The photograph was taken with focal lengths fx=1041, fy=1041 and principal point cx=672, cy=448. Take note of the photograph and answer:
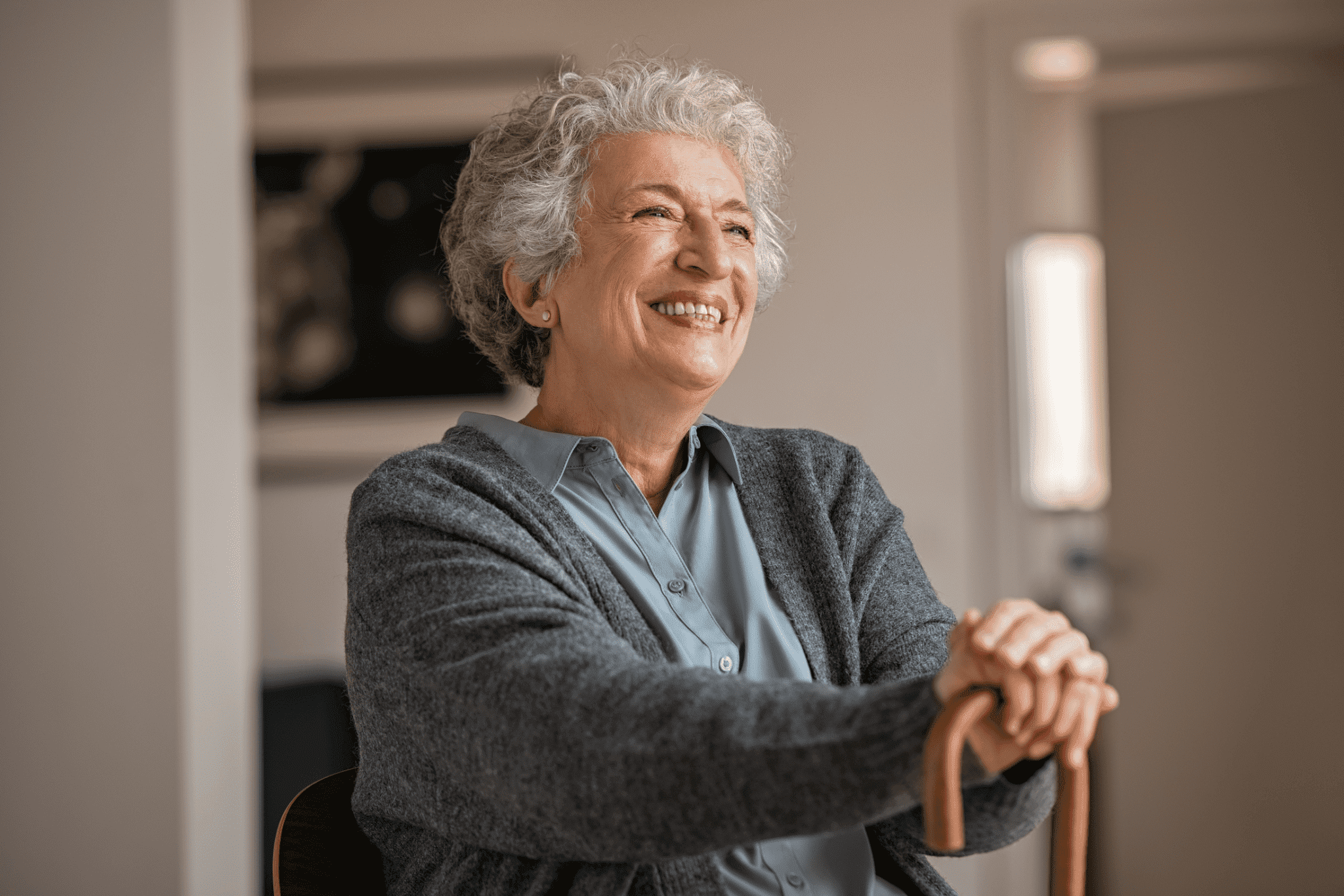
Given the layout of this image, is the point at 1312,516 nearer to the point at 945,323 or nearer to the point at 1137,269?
the point at 1137,269

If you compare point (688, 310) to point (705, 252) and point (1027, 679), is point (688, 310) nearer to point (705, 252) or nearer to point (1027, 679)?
point (705, 252)

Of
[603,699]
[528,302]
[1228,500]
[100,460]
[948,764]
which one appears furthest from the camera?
[1228,500]

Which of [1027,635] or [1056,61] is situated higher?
[1056,61]

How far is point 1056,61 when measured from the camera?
107 inches

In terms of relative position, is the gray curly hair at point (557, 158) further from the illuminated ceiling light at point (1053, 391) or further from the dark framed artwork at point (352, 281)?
the illuminated ceiling light at point (1053, 391)

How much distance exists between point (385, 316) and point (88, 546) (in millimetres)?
1290

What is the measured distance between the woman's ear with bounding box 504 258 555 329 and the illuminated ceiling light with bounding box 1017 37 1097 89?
77.1 inches

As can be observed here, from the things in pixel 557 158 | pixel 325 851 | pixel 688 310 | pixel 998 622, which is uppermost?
pixel 557 158

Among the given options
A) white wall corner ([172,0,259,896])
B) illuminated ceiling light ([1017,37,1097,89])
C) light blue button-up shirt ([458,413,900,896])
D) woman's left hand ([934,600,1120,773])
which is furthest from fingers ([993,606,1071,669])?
illuminated ceiling light ([1017,37,1097,89])

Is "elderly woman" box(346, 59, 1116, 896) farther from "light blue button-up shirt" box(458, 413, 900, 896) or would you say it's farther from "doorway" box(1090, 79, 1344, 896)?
"doorway" box(1090, 79, 1344, 896)

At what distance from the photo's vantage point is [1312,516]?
263 cm

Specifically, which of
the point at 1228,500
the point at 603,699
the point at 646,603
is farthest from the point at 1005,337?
the point at 603,699

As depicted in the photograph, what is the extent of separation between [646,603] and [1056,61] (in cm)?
227

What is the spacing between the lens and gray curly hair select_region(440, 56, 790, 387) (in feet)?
3.96
